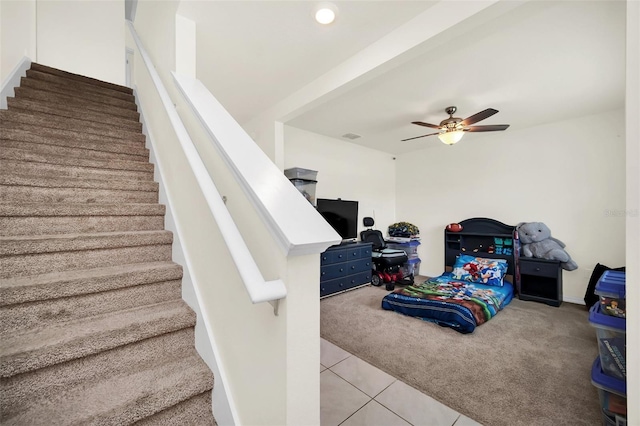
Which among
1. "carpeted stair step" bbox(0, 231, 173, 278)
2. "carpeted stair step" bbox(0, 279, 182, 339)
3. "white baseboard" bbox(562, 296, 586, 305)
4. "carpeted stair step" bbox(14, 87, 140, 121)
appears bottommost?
"white baseboard" bbox(562, 296, 586, 305)

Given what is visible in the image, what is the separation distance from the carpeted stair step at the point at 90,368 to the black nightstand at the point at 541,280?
15.0 feet

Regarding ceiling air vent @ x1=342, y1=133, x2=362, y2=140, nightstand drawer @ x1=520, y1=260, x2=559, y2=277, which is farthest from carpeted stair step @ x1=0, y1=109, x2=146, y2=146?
nightstand drawer @ x1=520, y1=260, x2=559, y2=277

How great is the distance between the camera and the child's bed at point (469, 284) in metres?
2.85

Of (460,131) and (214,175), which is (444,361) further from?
(460,131)

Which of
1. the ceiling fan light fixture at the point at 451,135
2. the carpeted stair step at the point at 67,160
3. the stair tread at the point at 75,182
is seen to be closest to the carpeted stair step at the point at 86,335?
the stair tread at the point at 75,182

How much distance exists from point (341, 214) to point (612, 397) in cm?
345

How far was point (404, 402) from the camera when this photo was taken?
1.74m

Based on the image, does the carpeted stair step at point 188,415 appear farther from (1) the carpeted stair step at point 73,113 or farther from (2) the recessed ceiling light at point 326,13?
(1) the carpeted stair step at point 73,113

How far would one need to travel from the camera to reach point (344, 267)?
13.5 feet

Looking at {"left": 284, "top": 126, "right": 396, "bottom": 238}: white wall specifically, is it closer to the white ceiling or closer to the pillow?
the white ceiling

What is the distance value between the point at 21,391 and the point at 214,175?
1.08m

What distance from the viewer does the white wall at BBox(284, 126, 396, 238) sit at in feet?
14.4

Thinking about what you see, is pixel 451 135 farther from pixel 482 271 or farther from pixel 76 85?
pixel 76 85

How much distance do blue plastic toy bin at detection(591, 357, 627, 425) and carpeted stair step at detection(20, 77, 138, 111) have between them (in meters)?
4.63
